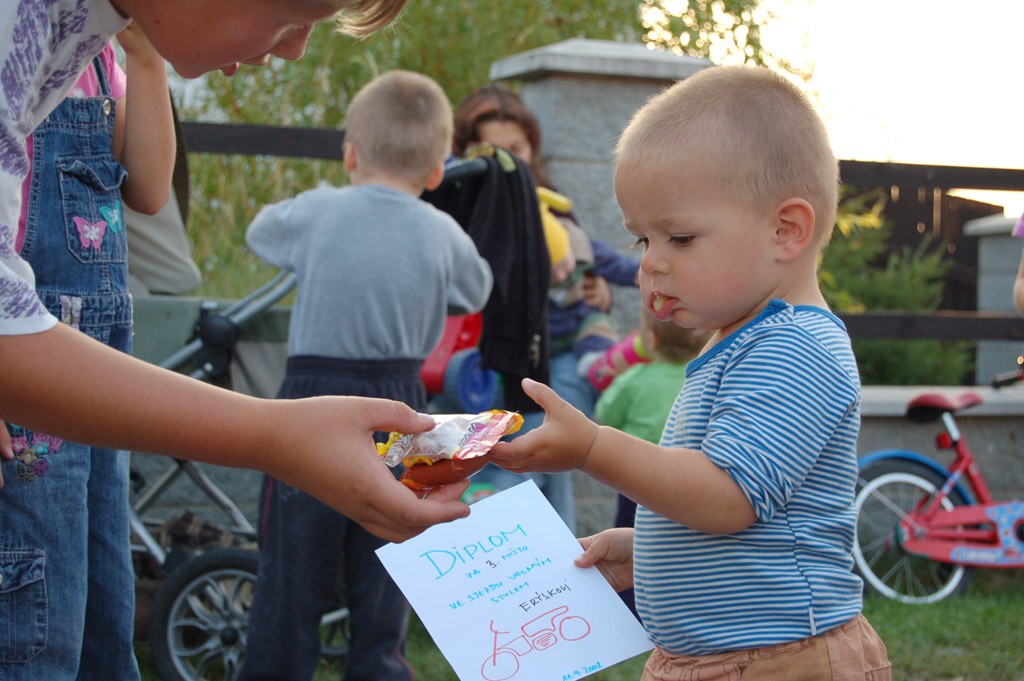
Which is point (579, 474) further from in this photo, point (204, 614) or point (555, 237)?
point (204, 614)

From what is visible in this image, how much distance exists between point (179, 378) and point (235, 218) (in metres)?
5.67

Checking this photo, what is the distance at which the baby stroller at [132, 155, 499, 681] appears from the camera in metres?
3.59

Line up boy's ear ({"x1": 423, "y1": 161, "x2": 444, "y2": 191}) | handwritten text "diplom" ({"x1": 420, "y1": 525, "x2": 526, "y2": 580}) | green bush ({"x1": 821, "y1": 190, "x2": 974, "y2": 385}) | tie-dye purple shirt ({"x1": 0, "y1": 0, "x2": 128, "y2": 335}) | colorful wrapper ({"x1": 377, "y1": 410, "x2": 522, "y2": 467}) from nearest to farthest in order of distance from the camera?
tie-dye purple shirt ({"x1": 0, "y1": 0, "x2": 128, "y2": 335})
colorful wrapper ({"x1": 377, "y1": 410, "x2": 522, "y2": 467})
handwritten text "diplom" ({"x1": 420, "y1": 525, "x2": 526, "y2": 580})
boy's ear ({"x1": 423, "y1": 161, "x2": 444, "y2": 191})
green bush ({"x1": 821, "y1": 190, "x2": 974, "y2": 385})

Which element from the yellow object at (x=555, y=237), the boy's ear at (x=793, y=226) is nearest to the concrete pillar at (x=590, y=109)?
the yellow object at (x=555, y=237)

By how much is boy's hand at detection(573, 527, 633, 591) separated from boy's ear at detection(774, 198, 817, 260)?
0.53m

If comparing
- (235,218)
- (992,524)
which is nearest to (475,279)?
(992,524)

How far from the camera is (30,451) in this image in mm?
1983

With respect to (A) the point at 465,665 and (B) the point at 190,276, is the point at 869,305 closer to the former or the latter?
(B) the point at 190,276

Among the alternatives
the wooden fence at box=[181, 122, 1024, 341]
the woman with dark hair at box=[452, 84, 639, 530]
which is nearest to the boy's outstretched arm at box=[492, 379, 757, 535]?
the woman with dark hair at box=[452, 84, 639, 530]

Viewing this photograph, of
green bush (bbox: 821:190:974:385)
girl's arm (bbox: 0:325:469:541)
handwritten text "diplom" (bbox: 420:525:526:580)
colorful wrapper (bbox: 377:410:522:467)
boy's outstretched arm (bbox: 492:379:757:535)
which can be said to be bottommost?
green bush (bbox: 821:190:974:385)

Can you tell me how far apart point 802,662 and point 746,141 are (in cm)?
76

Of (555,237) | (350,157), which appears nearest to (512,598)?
(350,157)

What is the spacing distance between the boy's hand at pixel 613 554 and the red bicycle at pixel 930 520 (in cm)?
325

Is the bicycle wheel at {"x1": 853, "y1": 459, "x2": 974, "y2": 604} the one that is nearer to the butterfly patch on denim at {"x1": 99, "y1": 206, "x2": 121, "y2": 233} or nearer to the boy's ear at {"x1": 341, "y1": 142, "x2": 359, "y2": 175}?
the boy's ear at {"x1": 341, "y1": 142, "x2": 359, "y2": 175}
